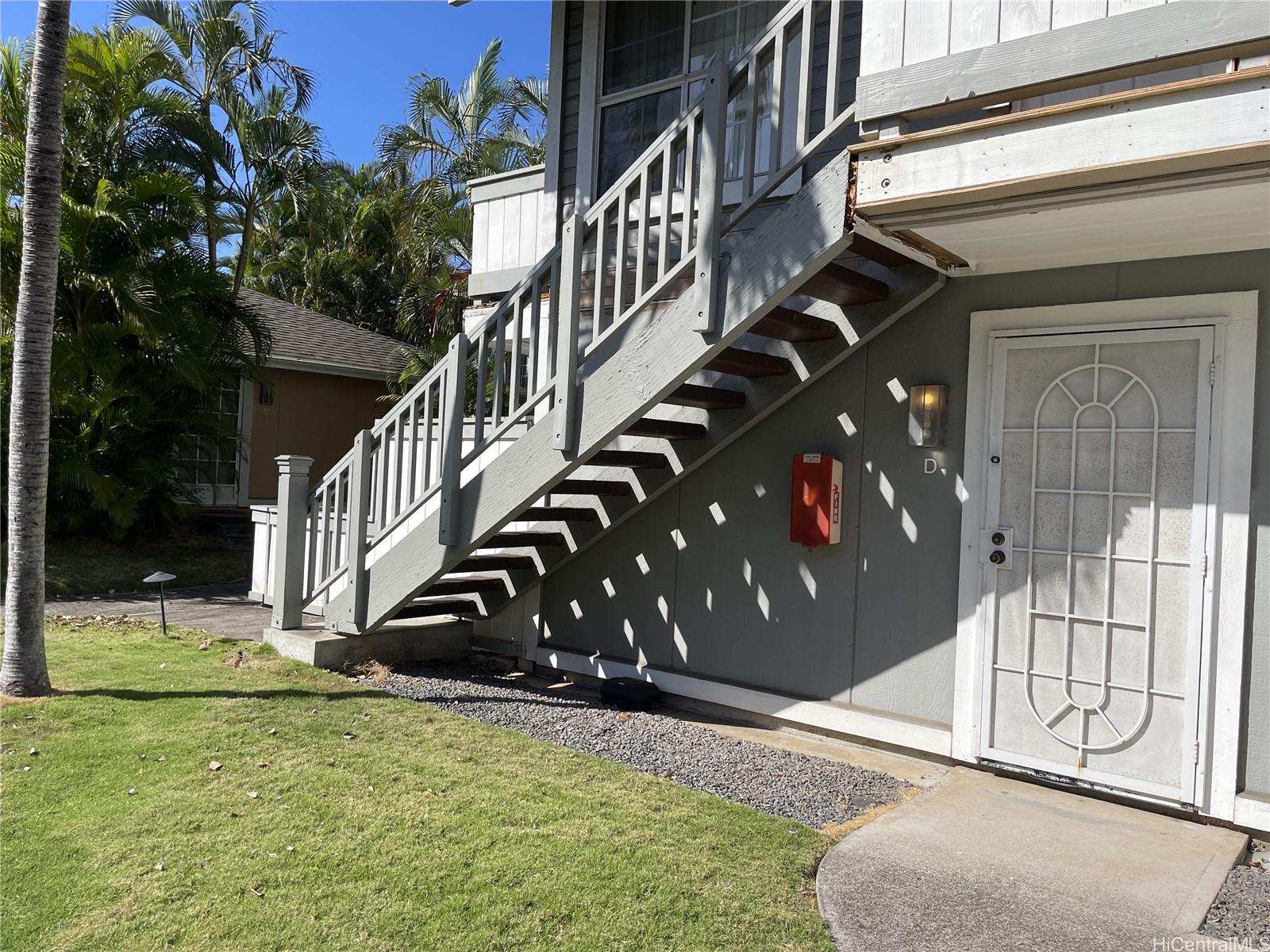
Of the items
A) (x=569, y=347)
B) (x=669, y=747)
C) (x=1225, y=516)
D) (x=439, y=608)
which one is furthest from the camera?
(x=439, y=608)

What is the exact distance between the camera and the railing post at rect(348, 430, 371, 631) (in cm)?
609

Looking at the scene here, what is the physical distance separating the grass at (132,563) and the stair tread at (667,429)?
21.2 feet

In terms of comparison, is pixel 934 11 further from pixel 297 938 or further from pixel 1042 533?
pixel 297 938

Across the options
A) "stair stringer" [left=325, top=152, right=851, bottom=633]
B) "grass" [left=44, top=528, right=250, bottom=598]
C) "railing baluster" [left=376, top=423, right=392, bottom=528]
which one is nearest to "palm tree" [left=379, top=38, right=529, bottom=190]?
"grass" [left=44, top=528, right=250, bottom=598]

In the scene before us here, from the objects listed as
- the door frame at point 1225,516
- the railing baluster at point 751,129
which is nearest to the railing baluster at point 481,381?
the railing baluster at point 751,129

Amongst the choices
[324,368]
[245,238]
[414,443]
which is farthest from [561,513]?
[245,238]

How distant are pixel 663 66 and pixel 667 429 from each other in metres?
2.94

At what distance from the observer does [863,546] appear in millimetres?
5250

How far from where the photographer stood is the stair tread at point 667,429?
5.40 meters

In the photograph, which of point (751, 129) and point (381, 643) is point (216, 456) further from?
point (751, 129)

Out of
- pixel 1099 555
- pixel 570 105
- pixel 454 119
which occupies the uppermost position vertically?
pixel 454 119

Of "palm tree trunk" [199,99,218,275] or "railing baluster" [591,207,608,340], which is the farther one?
"palm tree trunk" [199,99,218,275]

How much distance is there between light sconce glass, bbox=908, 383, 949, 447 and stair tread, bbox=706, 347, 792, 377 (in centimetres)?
81

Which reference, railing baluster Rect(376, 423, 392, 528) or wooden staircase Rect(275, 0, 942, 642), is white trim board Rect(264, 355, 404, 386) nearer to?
wooden staircase Rect(275, 0, 942, 642)
